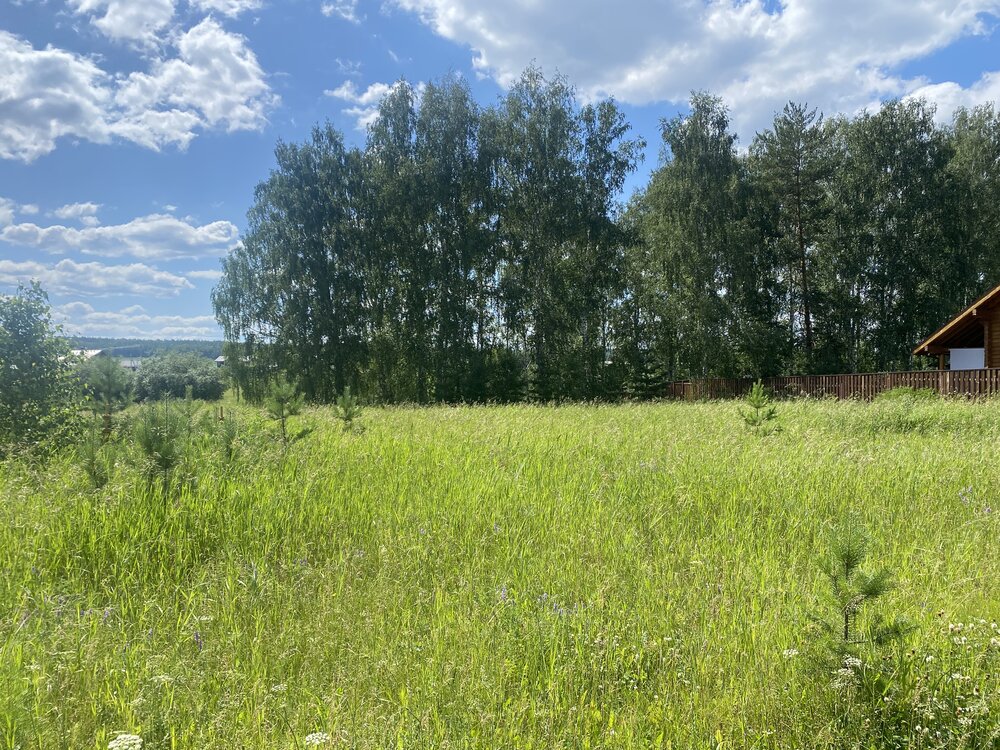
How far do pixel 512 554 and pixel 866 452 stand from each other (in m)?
5.78

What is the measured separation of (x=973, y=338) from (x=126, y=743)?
29.3m

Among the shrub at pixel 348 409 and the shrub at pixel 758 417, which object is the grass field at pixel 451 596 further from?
the shrub at pixel 348 409

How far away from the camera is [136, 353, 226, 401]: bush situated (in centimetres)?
4812

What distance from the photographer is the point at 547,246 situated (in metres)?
26.8

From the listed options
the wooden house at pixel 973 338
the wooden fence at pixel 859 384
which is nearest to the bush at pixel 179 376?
the wooden fence at pixel 859 384

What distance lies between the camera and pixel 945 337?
21.7 metres

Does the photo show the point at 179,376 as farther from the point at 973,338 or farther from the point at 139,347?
the point at 973,338

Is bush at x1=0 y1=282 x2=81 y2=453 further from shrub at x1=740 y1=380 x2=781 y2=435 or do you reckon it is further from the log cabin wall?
the log cabin wall

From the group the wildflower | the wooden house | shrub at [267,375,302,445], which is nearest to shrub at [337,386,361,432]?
shrub at [267,375,302,445]

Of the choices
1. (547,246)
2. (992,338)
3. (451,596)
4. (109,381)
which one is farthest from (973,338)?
(109,381)

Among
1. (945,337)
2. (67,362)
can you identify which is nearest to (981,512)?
(67,362)

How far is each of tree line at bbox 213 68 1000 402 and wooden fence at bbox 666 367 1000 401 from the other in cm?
231

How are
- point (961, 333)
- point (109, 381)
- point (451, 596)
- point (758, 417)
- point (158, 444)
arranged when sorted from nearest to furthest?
point (451, 596) → point (158, 444) → point (758, 417) → point (109, 381) → point (961, 333)

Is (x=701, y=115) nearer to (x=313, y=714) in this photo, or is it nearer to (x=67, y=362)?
(x=67, y=362)
